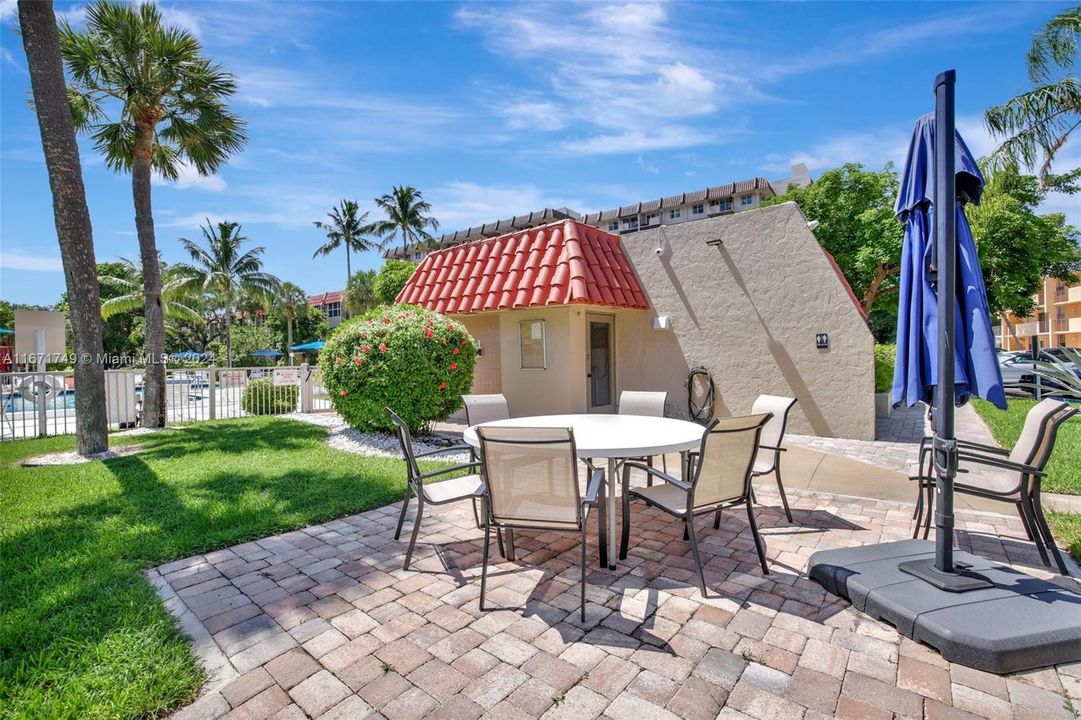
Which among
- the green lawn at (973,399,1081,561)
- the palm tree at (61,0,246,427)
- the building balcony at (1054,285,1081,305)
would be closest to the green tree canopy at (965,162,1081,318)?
the green lawn at (973,399,1081,561)

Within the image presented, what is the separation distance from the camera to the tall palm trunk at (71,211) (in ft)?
22.9

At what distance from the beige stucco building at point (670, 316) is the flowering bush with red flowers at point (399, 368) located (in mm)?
1878

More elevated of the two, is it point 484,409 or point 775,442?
point 484,409

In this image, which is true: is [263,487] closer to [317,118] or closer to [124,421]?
[317,118]

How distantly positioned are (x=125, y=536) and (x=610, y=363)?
860 cm

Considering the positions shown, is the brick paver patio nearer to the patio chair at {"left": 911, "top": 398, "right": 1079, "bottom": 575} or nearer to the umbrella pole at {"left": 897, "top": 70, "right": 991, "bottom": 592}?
the patio chair at {"left": 911, "top": 398, "right": 1079, "bottom": 575}

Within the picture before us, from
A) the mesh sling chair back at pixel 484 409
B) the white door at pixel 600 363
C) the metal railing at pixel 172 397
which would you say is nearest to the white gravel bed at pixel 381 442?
the metal railing at pixel 172 397

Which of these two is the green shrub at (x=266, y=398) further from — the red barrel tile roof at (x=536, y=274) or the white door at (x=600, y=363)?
the white door at (x=600, y=363)

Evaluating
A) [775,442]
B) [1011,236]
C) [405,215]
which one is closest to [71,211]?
[775,442]

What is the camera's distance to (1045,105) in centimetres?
1504

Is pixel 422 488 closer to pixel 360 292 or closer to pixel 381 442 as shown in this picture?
pixel 381 442

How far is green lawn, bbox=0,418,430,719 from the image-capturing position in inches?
90.7

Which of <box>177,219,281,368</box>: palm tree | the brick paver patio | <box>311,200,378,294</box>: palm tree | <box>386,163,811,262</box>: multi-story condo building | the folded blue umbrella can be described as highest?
<box>386,163,811,262</box>: multi-story condo building

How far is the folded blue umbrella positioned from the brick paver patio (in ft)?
4.77
